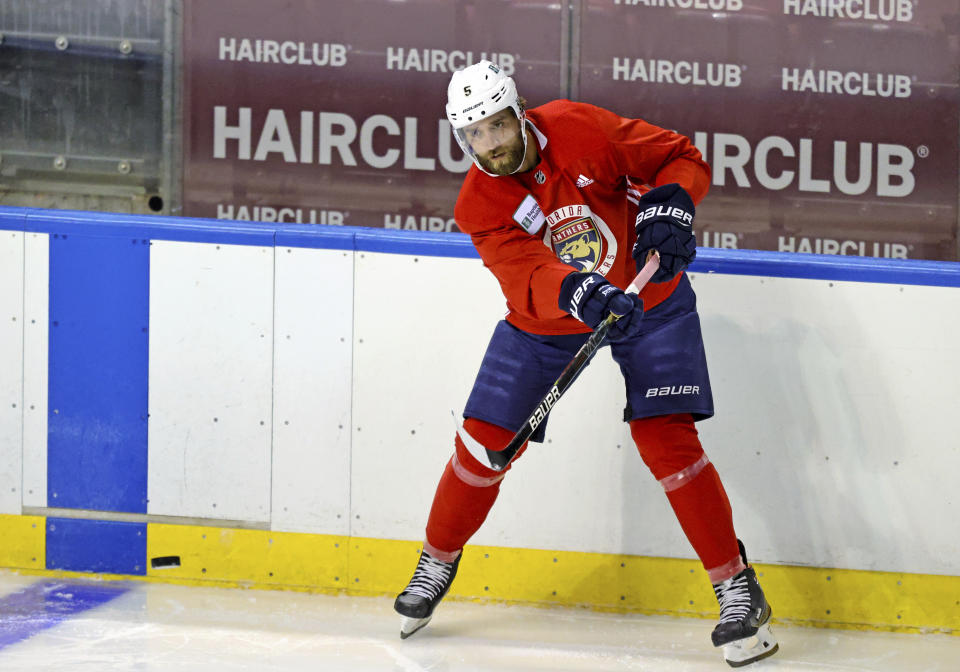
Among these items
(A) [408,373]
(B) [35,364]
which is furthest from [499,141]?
(B) [35,364]

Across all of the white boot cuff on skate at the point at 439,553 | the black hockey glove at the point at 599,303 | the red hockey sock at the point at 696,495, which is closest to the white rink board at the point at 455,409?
the white boot cuff on skate at the point at 439,553

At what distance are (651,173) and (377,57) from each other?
49.1 inches

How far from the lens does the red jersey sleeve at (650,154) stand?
2.18 m

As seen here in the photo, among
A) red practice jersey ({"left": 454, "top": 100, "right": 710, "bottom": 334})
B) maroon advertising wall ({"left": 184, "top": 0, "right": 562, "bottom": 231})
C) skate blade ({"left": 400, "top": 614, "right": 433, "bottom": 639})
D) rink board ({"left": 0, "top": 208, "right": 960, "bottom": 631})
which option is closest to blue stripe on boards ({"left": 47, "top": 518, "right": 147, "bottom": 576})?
rink board ({"left": 0, "top": 208, "right": 960, "bottom": 631})

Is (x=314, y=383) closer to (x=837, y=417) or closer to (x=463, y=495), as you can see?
(x=463, y=495)

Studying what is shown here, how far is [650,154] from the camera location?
2.20m

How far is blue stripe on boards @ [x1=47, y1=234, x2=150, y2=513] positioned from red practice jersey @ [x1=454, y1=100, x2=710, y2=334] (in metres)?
1.03

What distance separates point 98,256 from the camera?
108 inches

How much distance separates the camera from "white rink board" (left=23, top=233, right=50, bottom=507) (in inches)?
108

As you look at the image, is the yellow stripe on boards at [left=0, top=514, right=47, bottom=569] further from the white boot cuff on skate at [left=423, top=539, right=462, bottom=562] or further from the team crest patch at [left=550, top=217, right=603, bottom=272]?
the team crest patch at [left=550, top=217, right=603, bottom=272]

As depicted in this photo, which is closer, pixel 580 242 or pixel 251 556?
pixel 580 242

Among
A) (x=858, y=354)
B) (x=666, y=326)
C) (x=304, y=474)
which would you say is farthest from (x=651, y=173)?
(x=304, y=474)

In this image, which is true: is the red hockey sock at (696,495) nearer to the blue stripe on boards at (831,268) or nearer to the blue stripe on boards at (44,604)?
the blue stripe on boards at (831,268)

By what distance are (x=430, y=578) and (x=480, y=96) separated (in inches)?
42.7
